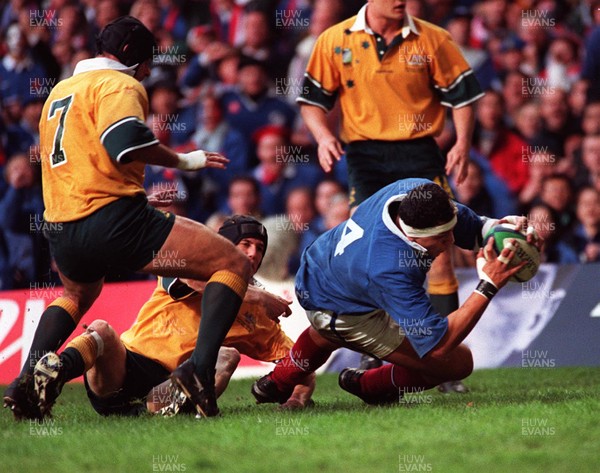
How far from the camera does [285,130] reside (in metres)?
10.9

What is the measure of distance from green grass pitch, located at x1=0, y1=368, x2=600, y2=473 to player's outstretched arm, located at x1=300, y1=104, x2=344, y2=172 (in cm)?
164

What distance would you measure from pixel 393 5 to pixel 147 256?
2.77m

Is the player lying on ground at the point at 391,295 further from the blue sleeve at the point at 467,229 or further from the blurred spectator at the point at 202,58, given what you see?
the blurred spectator at the point at 202,58

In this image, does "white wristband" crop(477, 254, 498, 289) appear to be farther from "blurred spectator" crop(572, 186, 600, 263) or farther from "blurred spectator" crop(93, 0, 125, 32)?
"blurred spectator" crop(93, 0, 125, 32)

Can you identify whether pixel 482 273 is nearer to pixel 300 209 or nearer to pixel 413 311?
pixel 413 311

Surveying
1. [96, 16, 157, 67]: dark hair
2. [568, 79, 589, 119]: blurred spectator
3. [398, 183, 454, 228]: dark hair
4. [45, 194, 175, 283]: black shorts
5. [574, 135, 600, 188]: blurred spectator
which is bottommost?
[574, 135, 600, 188]: blurred spectator

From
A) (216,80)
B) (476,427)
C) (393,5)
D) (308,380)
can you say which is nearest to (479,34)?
(216,80)

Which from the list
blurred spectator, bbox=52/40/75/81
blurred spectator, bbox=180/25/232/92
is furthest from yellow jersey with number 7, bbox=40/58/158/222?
blurred spectator, bbox=52/40/75/81

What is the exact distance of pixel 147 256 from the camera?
209 inches

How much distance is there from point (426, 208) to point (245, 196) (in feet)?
18.2

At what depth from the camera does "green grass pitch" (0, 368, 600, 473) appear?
13.3 ft

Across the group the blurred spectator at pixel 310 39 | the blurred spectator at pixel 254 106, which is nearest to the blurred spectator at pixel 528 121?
the blurred spectator at pixel 310 39

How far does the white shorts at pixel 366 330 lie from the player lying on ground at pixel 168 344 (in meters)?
0.25

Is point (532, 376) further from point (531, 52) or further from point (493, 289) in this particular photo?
point (531, 52)
